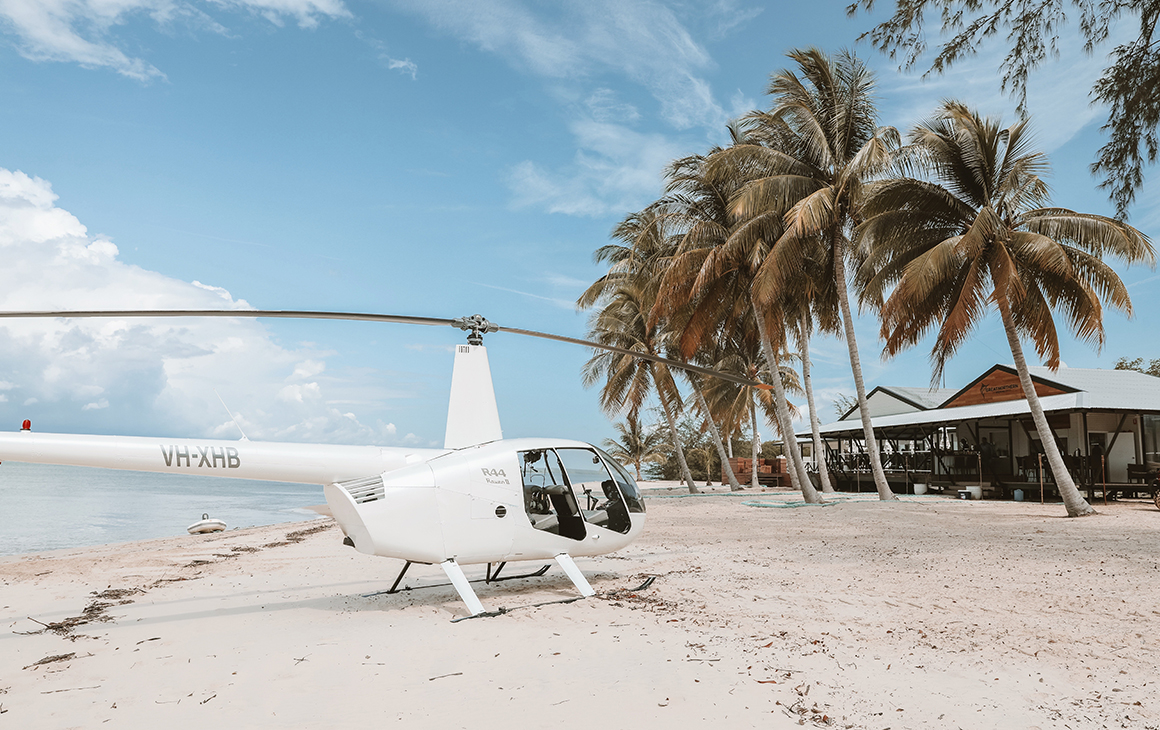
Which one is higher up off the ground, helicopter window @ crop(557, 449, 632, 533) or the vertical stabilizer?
the vertical stabilizer

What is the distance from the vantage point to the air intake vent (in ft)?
20.8

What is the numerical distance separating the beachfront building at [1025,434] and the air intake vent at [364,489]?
1803 cm

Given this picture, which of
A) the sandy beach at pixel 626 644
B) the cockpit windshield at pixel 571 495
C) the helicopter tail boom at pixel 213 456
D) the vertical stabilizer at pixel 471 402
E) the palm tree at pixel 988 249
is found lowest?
the sandy beach at pixel 626 644

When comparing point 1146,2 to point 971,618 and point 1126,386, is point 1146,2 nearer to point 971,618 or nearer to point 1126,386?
point 971,618

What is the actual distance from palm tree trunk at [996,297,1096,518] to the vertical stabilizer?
39.4 feet

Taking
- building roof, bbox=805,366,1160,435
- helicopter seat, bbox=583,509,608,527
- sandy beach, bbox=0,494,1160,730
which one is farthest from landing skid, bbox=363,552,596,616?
building roof, bbox=805,366,1160,435

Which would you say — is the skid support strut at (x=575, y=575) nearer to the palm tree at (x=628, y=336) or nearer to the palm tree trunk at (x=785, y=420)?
the palm tree trunk at (x=785, y=420)

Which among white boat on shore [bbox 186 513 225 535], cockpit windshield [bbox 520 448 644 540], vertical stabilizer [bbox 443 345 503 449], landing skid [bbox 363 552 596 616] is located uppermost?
vertical stabilizer [bbox 443 345 503 449]

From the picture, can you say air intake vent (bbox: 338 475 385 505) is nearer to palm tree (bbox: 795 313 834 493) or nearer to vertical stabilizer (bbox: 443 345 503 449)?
vertical stabilizer (bbox: 443 345 503 449)

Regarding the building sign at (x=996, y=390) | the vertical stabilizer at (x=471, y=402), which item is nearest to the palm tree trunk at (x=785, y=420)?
the building sign at (x=996, y=390)

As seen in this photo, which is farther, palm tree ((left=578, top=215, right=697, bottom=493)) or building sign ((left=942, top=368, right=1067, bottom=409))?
palm tree ((left=578, top=215, right=697, bottom=493))

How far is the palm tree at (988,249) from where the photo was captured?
14453 mm

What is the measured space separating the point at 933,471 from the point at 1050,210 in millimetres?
12619

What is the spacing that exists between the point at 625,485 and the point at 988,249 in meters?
11.6
